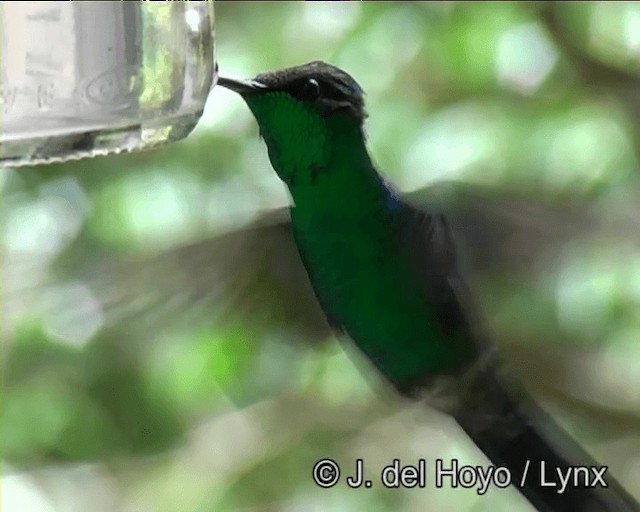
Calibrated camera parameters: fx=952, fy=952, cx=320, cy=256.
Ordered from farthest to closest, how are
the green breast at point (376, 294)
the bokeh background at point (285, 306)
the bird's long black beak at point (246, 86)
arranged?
the bokeh background at point (285, 306) → the green breast at point (376, 294) → the bird's long black beak at point (246, 86)

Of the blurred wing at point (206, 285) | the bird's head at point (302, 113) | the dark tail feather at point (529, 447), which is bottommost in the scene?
the dark tail feather at point (529, 447)

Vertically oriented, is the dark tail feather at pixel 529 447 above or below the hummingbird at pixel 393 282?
below

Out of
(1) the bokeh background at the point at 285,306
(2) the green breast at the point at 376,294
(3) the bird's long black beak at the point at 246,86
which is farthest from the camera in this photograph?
(1) the bokeh background at the point at 285,306

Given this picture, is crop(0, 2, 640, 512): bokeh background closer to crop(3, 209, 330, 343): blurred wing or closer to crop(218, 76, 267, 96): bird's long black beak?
crop(3, 209, 330, 343): blurred wing

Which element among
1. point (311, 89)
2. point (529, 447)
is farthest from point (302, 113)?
point (529, 447)

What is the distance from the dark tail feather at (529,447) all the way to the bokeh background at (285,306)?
0.02m

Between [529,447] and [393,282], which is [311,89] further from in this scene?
[529,447]

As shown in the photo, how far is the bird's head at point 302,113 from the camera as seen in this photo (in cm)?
88

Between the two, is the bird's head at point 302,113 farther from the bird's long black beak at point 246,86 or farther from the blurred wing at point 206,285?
the blurred wing at point 206,285

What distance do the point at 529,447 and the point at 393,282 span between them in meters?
0.26

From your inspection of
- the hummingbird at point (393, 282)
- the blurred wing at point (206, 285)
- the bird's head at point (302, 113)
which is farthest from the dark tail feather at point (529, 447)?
the bird's head at point (302, 113)

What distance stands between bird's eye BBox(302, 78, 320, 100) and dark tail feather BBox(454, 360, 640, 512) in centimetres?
37

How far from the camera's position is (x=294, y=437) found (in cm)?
114

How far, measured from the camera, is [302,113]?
884 mm
